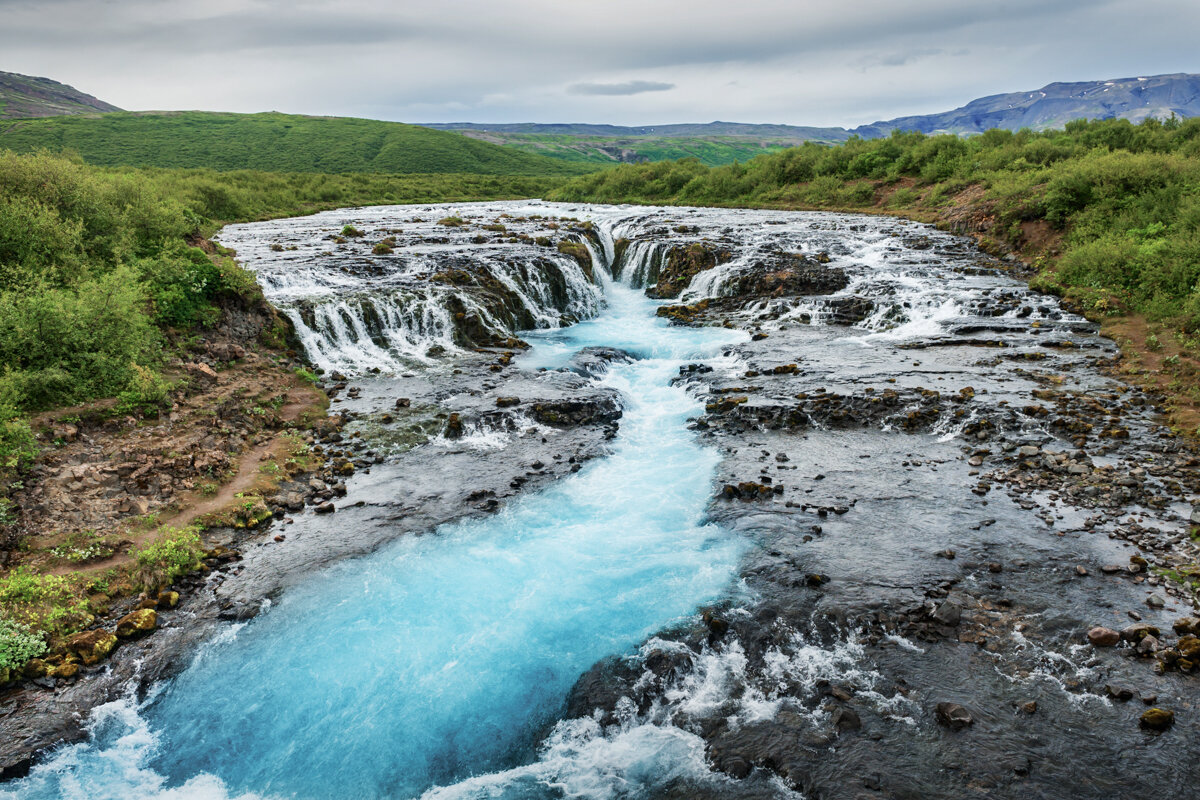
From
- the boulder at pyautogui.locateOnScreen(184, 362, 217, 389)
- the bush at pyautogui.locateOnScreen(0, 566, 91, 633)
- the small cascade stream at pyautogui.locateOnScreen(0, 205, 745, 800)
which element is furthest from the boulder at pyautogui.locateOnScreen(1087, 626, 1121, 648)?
the boulder at pyautogui.locateOnScreen(184, 362, 217, 389)

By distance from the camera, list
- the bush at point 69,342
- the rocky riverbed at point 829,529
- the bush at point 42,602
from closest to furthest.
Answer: the rocky riverbed at point 829,529 < the bush at point 42,602 < the bush at point 69,342

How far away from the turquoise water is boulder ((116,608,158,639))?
3.77ft

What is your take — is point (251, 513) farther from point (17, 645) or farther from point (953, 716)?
point (953, 716)

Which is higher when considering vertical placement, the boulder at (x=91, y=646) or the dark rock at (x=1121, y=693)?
the dark rock at (x=1121, y=693)

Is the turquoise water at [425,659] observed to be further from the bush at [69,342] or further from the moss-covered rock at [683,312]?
the moss-covered rock at [683,312]

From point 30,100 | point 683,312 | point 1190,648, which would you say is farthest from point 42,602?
point 30,100

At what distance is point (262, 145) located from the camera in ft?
450

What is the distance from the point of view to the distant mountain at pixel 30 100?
6019 inches

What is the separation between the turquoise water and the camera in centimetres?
735

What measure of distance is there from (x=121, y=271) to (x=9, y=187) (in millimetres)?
4552

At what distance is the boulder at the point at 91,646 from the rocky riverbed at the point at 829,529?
23 cm

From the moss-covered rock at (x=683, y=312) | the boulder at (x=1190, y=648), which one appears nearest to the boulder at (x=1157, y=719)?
the boulder at (x=1190, y=648)

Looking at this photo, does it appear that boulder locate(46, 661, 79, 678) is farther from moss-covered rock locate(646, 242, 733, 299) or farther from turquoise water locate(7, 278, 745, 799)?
moss-covered rock locate(646, 242, 733, 299)

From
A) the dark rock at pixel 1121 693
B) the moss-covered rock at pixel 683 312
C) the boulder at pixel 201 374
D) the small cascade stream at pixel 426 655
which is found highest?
the moss-covered rock at pixel 683 312
